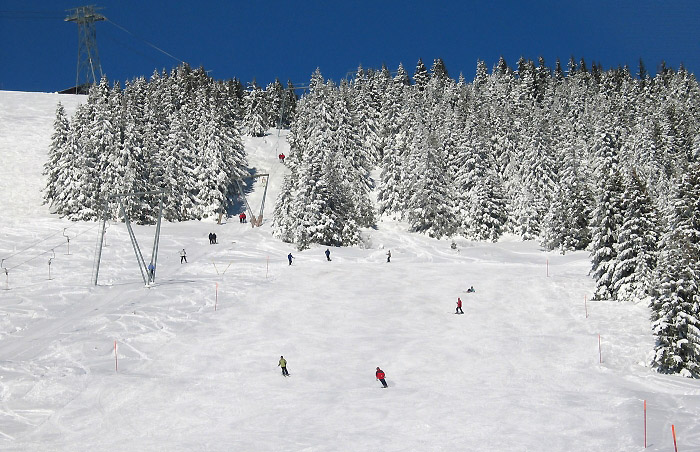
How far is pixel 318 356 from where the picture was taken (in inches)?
1286

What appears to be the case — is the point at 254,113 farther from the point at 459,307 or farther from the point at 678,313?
the point at 678,313

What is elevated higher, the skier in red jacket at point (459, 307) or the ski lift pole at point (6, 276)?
the skier in red jacket at point (459, 307)

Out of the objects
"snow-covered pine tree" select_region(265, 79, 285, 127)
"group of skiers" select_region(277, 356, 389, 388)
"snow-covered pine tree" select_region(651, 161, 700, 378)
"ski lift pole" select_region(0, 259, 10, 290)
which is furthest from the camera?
"snow-covered pine tree" select_region(265, 79, 285, 127)

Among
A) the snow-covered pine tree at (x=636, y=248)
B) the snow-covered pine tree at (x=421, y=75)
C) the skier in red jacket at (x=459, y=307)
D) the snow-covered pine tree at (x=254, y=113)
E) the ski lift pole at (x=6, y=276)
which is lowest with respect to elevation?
the ski lift pole at (x=6, y=276)

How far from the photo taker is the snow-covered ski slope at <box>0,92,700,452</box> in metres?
22.6

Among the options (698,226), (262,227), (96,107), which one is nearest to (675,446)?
(698,226)

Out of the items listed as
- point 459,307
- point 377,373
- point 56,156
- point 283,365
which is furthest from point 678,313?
point 56,156

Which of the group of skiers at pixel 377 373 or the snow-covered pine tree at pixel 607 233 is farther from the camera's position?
the snow-covered pine tree at pixel 607 233

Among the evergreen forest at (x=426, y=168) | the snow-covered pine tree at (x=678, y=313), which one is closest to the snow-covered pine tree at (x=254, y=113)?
the evergreen forest at (x=426, y=168)

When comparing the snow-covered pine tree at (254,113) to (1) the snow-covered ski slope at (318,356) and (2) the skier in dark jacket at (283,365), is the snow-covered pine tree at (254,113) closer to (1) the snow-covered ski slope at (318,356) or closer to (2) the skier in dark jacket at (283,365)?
(1) the snow-covered ski slope at (318,356)

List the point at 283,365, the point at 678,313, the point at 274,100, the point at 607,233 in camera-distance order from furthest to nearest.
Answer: the point at 274,100, the point at 607,233, the point at 678,313, the point at 283,365

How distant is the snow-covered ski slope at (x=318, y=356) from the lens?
74.1 ft

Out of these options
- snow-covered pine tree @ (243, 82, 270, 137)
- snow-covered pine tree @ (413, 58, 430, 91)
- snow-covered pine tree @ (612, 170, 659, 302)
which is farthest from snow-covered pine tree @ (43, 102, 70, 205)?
Result: snow-covered pine tree @ (413, 58, 430, 91)

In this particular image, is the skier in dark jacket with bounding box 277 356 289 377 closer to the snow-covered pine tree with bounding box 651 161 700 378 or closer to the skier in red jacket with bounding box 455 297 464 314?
the skier in red jacket with bounding box 455 297 464 314
